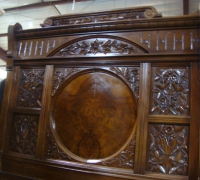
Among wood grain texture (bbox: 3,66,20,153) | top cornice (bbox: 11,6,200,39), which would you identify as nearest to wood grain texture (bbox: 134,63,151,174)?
top cornice (bbox: 11,6,200,39)

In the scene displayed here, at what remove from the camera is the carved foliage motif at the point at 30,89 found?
3.86ft

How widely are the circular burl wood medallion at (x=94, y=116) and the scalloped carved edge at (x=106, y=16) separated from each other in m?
0.35

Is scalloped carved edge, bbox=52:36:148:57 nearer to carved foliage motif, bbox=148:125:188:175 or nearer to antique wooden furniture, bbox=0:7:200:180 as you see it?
antique wooden furniture, bbox=0:7:200:180

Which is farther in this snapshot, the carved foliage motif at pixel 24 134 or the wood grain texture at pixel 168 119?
the carved foliage motif at pixel 24 134

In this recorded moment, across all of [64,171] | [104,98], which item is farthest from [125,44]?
[64,171]

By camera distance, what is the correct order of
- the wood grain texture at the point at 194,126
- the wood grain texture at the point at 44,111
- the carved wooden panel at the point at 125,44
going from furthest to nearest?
1. the wood grain texture at the point at 44,111
2. the carved wooden panel at the point at 125,44
3. the wood grain texture at the point at 194,126

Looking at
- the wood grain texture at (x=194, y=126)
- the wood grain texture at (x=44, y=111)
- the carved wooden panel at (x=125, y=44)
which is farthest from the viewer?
the wood grain texture at (x=44, y=111)

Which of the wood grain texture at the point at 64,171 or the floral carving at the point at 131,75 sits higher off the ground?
the floral carving at the point at 131,75

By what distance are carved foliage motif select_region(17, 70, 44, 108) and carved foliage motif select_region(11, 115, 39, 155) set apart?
91mm

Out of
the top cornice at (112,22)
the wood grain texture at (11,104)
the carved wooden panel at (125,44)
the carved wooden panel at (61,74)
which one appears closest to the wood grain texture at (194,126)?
the carved wooden panel at (125,44)

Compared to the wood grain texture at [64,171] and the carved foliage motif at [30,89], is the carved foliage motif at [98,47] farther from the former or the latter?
the wood grain texture at [64,171]

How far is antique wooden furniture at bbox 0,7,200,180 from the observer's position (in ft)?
3.01

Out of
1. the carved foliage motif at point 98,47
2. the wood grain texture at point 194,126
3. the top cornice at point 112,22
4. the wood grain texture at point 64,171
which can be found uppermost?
the top cornice at point 112,22

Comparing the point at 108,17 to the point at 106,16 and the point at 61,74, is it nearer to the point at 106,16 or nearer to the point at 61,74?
the point at 106,16
